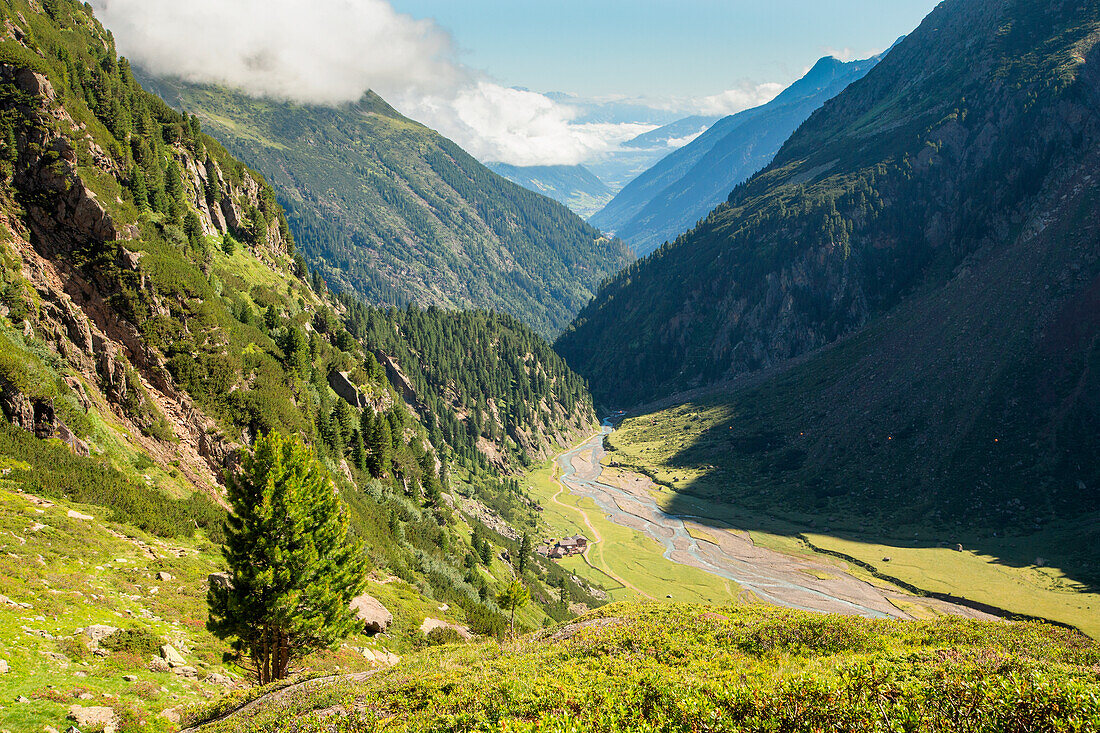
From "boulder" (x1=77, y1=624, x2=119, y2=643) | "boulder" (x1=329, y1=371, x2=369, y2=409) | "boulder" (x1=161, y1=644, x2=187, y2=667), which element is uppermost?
"boulder" (x1=329, y1=371, x2=369, y2=409)

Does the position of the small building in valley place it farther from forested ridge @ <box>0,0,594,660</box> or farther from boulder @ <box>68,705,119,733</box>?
boulder @ <box>68,705,119,733</box>

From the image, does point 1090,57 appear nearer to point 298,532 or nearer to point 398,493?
point 398,493

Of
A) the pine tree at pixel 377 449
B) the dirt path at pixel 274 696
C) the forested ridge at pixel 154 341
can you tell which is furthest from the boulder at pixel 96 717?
the pine tree at pixel 377 449

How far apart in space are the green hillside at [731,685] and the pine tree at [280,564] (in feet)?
18.0

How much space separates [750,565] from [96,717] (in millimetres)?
119563

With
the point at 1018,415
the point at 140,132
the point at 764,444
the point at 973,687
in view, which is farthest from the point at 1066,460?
the point at 140,132

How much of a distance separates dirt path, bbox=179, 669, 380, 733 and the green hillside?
0.36 m

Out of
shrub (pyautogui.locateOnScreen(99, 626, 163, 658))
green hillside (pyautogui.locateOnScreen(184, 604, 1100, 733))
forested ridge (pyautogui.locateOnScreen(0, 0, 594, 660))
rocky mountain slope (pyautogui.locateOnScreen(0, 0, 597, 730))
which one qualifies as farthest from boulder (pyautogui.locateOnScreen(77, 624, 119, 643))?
forested ridge (pyautogui.locateOnScreen(0, 0, 594, 660))

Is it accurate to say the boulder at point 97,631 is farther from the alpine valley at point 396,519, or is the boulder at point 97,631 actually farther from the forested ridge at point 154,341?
the forested ridge at point 154,341

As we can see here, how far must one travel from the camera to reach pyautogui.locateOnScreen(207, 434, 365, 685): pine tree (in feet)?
89.5

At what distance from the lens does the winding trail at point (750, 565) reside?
322ft

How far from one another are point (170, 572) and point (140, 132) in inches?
3097

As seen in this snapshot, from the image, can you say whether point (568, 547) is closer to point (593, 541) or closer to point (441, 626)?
point (593, 541)

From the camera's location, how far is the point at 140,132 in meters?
84.8
